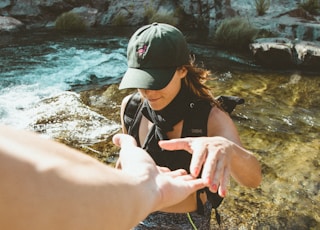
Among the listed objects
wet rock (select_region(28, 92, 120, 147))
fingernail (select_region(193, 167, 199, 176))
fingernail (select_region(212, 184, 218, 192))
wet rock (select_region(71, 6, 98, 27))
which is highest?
fingernail (select_region(193, 167, 199, 176))

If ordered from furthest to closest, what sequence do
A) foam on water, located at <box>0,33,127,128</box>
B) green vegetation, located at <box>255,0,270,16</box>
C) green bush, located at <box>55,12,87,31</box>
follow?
green bush, located at <box>55,12,87,31</box>
green vegetation, located at <box>255,0,270,16</box>
foam on water, located at <box>0,33,127,128</box>

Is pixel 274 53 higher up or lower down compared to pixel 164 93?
lower down

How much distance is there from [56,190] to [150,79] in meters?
1.37

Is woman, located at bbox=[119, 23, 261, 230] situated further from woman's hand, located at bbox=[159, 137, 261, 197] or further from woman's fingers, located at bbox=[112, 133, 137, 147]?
woman's fingers, located at bbox=[112, 133, 137, 147]

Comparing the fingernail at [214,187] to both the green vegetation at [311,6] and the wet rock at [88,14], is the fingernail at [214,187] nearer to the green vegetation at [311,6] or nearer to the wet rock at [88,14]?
the green vegetation at [311,6]

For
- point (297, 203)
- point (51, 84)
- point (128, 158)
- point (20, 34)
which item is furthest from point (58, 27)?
point (128, 158)

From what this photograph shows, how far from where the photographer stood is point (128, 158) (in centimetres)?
117

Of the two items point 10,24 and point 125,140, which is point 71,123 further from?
point 10,24

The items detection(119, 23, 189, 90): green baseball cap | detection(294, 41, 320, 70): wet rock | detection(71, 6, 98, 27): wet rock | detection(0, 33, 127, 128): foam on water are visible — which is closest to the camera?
detection(119, 23, 189, 90): green baseball cap

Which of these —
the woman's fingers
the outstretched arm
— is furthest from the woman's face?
the outstretched arm

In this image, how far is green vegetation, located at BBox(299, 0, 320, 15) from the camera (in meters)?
10.9

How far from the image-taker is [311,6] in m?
10.9

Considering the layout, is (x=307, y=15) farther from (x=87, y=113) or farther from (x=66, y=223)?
(x=66, y=223)

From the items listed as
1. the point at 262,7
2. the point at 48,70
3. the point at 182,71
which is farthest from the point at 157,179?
the point at 262,7
